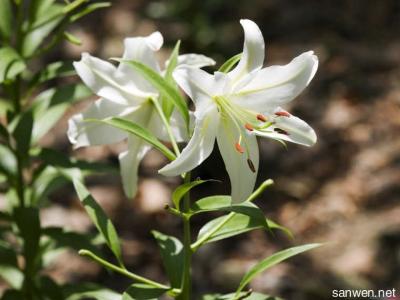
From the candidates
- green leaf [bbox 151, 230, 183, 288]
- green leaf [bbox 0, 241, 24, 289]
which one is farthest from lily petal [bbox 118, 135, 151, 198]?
green leaf [bbox 0, 241, 24, 289]

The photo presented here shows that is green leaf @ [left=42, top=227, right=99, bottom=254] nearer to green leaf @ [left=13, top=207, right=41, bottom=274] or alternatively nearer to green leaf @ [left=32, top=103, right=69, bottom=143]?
green leaf @ [left=13, top=207, right=41, bottom=274]

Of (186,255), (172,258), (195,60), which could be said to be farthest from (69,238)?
(195,60)

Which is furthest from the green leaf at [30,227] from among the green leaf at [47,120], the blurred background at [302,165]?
the blurred background at [302,165]

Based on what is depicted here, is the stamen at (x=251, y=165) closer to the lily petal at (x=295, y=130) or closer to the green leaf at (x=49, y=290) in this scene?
the lily petal at (x=295, y=130)

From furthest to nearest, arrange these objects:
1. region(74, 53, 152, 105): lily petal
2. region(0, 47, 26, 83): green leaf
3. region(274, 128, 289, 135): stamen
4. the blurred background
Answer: the blurred background < region(0, 47, 26, 83): green leaf < region(74, 53, 152, 105): lily petal < region(274, 128, 289, 135): stamen

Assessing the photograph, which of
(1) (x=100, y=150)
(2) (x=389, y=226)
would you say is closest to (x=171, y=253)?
(2) (x=389, y=226)
